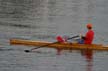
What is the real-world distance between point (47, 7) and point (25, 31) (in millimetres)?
24871

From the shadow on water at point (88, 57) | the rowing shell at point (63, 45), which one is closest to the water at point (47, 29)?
the shadow on water at point (88, 57)

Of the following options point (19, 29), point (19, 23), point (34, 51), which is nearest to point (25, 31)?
point (19, 29)

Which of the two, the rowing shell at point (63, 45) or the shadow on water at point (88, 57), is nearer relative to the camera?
the shadow on water at point (88, 57)

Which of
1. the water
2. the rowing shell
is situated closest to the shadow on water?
the water

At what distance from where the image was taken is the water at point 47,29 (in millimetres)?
36500

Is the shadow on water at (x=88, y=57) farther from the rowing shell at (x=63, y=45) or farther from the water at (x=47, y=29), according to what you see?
the rowing shell at (x=63, y=45)

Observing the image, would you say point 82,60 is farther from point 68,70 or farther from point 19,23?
point 19,23

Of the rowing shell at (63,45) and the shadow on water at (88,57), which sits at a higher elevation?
the rowing shell at (63,45)

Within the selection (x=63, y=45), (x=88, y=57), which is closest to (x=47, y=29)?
(x=63, y=45)

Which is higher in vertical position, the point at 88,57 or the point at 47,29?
the point at 47,29

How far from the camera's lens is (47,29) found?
52781mm

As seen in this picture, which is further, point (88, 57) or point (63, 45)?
point (63, 45)

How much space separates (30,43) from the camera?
42.3 m

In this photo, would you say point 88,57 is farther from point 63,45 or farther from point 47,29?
point 47,29
